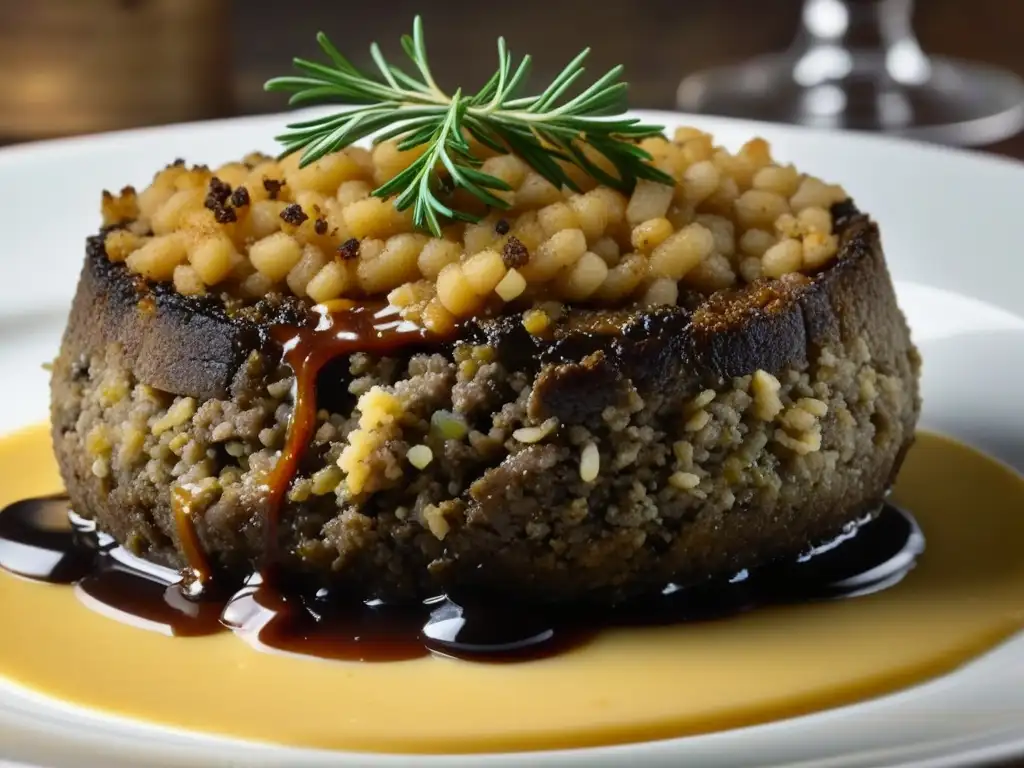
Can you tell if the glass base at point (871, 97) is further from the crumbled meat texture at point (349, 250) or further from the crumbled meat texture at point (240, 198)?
the crumbled meat texture at point (349, 250)

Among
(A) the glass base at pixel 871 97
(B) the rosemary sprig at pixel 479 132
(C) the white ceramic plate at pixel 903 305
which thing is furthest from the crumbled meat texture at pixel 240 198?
(A) the glass base at pixel 871 97

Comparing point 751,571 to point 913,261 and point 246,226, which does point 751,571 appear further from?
point 913,261


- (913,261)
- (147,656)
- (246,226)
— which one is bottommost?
(147,656)

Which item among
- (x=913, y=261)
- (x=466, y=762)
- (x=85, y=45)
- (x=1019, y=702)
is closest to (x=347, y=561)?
(x=466, y=762)

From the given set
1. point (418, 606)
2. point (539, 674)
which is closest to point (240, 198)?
point (418, 606)

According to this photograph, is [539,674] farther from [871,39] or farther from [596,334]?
[871,39]

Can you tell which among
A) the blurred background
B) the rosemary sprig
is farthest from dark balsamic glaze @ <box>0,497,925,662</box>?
the blurred background

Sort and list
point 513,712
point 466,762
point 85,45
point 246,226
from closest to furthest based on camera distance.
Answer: point 466,762, point 513,712, point 246,226, point 85,45
